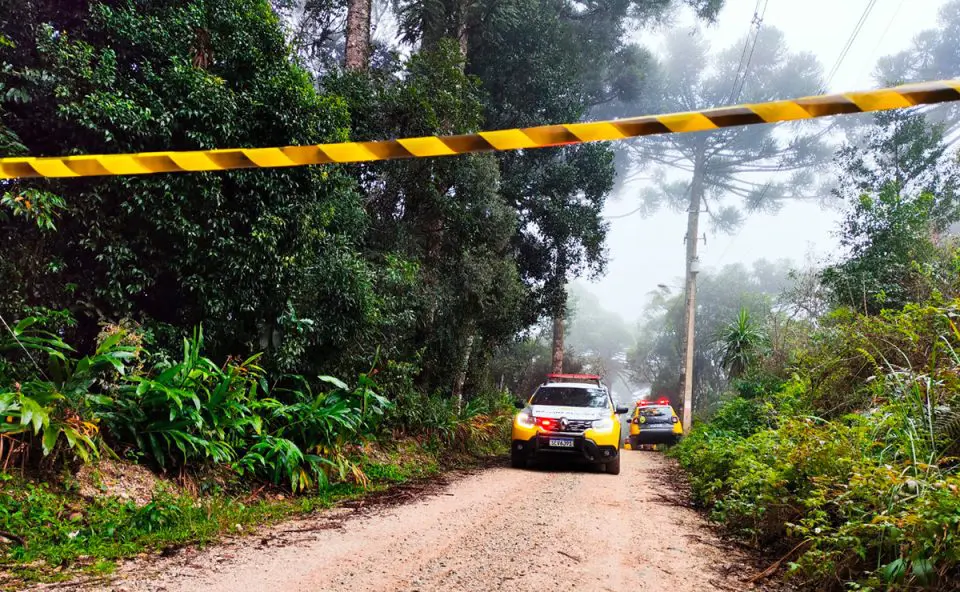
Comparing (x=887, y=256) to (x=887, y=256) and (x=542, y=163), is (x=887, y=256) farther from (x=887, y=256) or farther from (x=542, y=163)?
(x=542, y=163)

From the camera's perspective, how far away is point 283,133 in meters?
7.20

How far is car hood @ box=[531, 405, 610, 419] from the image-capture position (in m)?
9.43

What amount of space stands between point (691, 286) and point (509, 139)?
24944mm

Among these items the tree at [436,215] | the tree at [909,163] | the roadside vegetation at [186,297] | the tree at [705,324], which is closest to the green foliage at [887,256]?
the tree at [909,163]

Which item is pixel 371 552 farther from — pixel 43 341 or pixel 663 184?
pixel 663 184

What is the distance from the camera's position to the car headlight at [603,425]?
30.7 ft

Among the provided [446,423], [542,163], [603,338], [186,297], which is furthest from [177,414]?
[603,338]


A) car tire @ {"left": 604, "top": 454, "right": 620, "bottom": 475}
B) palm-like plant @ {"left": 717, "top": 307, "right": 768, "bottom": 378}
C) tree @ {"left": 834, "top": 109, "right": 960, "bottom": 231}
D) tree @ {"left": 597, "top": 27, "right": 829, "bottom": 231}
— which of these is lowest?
car tire @ {"left": 604, "top": 454, "right": 620, "bottom": 475}

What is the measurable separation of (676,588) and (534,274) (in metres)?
13.9

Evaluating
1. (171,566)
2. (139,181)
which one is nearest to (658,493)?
(171,566)

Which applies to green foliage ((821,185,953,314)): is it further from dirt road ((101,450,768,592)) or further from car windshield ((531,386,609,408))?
dirt road ((101,450,768,592))

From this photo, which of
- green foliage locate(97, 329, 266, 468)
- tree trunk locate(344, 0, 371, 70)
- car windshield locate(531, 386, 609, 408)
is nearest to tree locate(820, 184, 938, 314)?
car windshield locate(531, 386, 609, 408)

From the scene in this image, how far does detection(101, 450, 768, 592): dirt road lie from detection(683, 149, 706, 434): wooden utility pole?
17.6 meters

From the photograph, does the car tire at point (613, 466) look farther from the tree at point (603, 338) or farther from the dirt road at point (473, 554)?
the tree at point (603, 338)
